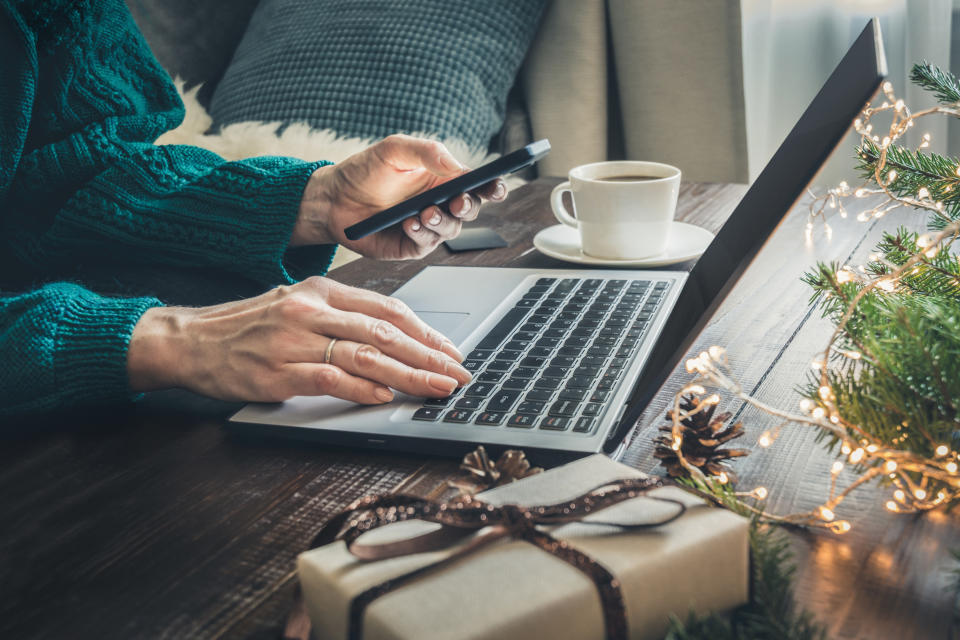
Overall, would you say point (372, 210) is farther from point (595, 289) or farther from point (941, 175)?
point (941, 175)

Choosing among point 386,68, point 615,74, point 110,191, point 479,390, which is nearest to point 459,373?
point 479,390

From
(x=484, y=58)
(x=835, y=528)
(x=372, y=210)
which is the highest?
A: (x=484, y=58)

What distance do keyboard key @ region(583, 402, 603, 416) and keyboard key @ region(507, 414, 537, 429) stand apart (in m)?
0.03

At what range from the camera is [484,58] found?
1584 mm

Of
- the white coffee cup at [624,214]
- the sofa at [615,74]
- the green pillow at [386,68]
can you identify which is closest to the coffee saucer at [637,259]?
the white coffee cup at [624,214]

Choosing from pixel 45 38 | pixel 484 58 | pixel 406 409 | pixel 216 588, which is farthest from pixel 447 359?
pixel 484 58

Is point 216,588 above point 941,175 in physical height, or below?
below

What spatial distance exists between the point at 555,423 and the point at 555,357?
12 cm

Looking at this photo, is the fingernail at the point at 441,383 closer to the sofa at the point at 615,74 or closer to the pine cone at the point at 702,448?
the pine cone at the point at 702,448

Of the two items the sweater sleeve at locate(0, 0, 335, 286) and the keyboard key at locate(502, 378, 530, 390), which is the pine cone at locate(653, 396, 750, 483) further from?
the sweater sleeve at locate(0, 0, 335, 286)

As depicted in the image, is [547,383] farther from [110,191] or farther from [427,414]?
[110,191]

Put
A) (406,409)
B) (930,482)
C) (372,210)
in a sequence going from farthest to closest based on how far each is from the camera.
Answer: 1. (372,210)
2. (406,409)
3. (930,482)

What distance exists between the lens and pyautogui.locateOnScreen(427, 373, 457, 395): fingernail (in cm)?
53

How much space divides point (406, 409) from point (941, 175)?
1.46 feet
